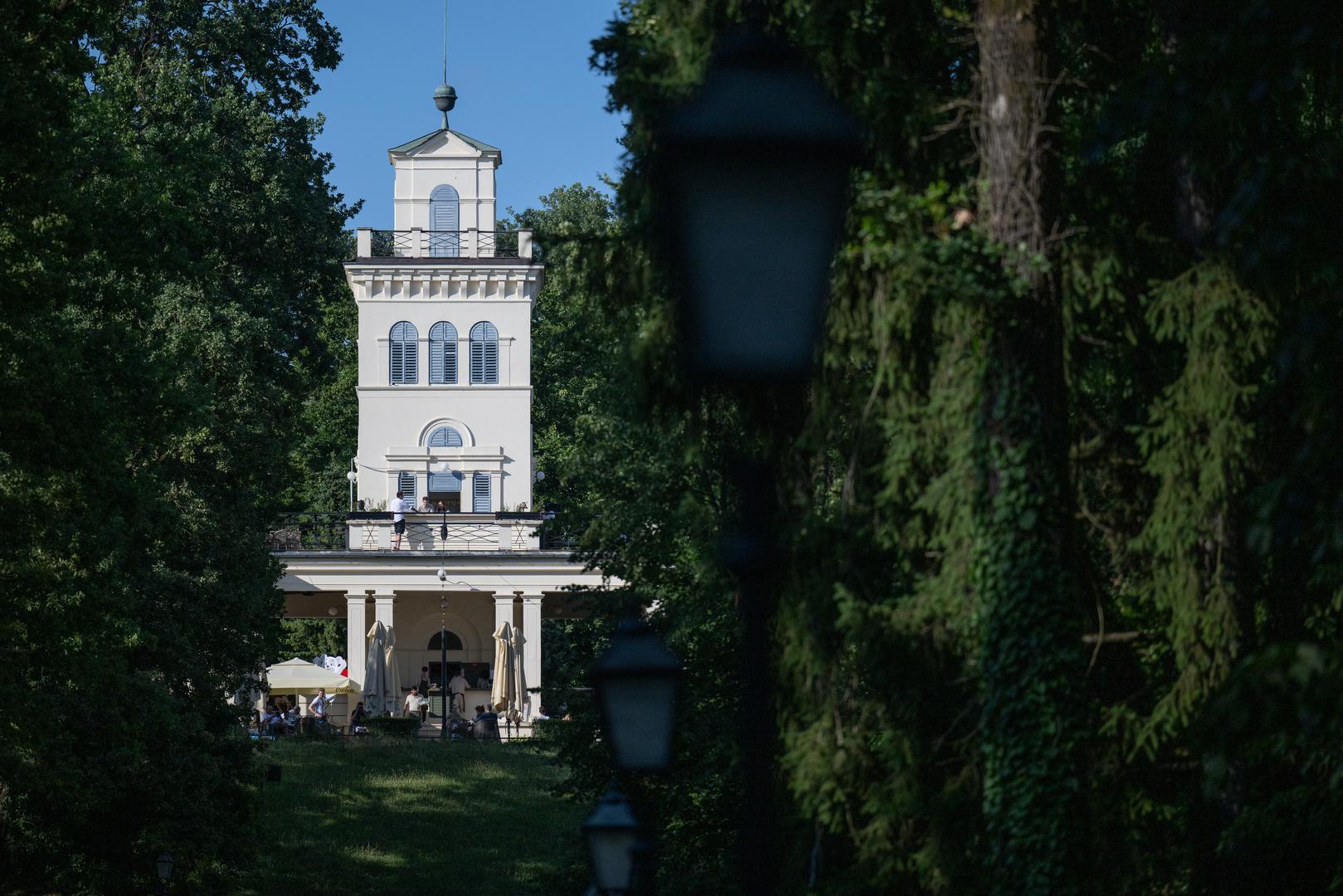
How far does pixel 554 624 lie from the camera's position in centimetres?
5866

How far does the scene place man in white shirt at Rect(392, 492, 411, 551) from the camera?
5197 centimetres

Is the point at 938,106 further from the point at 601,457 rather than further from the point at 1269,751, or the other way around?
the point at 601,457

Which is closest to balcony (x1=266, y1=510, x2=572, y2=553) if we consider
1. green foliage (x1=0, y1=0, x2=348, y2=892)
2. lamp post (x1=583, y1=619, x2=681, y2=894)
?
green foliage (x1=0, y1=0, x2=348, y2=892)

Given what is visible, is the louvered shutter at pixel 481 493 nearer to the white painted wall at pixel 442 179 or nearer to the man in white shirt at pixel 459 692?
the man in white shirt at pixel 459 692

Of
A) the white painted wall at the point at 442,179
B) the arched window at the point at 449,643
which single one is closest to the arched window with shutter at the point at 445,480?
the arched window at the point at 449,643

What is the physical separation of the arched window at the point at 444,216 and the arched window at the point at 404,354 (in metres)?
2.94

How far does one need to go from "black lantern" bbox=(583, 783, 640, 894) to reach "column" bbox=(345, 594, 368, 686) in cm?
4397

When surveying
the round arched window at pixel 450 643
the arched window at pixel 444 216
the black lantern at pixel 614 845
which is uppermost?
the arched window at pixel 444 216

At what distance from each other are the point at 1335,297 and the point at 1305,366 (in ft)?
12.7

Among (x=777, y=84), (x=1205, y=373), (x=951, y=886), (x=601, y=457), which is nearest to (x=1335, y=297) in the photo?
(x=1205, y=373)

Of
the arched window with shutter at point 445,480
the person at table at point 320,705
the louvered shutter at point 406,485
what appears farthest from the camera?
the arched window with shutter at point 445,480

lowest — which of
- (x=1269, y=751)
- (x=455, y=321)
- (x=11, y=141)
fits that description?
(x=1269, y=751)

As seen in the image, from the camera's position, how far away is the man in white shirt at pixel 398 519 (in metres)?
52.0

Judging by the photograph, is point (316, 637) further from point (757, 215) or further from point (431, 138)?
point (757, 215)
